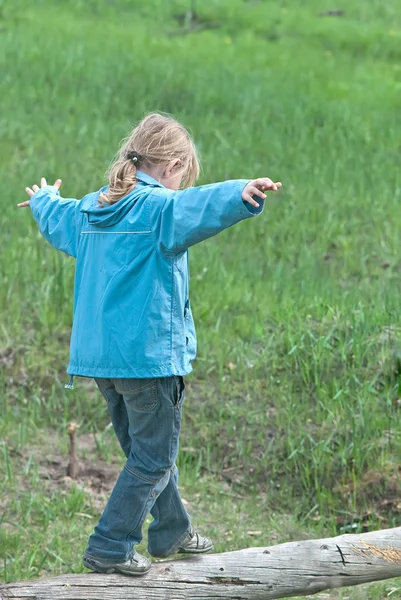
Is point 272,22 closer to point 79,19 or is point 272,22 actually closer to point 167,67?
point 79,19

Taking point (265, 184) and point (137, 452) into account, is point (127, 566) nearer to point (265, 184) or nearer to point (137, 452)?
point (137, 452)

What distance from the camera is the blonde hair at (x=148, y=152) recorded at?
3457 millimetres

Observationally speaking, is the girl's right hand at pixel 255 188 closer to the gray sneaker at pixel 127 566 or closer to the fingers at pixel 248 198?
the fingers at pixel 248 198

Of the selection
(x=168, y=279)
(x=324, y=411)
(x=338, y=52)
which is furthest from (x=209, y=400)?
(x=338, y=52)

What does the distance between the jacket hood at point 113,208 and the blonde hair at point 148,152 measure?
0.03m

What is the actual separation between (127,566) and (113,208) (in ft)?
3.89

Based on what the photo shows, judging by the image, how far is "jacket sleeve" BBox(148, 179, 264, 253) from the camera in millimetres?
3090

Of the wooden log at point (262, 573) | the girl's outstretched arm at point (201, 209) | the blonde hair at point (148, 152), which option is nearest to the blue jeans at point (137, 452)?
the wooden log at point (262, 573)

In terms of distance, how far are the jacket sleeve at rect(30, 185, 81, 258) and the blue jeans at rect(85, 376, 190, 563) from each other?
50 cm

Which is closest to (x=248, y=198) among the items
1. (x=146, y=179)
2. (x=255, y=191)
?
(x=255, y=191)

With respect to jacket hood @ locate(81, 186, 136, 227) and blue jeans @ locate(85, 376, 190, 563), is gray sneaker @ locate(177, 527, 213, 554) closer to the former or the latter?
blue jeans @ locate(85, 376, 190, 563)

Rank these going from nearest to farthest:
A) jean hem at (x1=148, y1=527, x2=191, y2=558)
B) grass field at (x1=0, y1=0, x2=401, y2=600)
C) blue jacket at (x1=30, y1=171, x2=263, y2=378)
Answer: blue jacket at (x1=30, y1=171, x2=263, y2=378) < jean hem at (x1=148, y1=527, x2=191, y2=558) < grass field at (x1=0, y1=0, x2=401, y2=600)

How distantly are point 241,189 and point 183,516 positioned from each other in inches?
52.2

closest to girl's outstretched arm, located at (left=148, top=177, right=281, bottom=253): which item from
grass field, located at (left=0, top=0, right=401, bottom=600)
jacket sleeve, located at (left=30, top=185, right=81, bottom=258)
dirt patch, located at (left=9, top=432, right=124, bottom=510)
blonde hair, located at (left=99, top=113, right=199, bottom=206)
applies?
blonde hair, located at (left=99, top=113, right=199, bottom=206)
